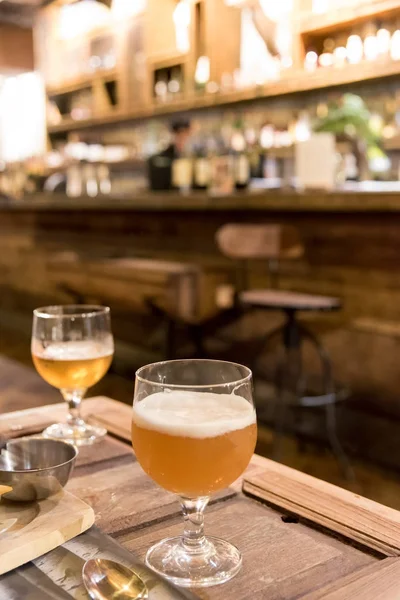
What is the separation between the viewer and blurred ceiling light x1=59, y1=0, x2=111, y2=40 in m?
7.42

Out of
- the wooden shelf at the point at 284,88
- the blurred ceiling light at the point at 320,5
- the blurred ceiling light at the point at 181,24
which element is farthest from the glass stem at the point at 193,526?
the blurred ceiling light at the point at 181,24

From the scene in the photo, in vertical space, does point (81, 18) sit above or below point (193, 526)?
above

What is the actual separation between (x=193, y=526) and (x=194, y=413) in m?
0.12

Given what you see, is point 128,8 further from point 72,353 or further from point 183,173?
point 72,353

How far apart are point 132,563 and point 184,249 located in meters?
Result: 3.50

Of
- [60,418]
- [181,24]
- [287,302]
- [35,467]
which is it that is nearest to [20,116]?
[181,24]

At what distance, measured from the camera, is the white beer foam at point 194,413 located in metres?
0.66

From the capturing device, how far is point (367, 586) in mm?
616

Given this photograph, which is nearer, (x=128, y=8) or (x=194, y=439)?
(x=194, y=439)

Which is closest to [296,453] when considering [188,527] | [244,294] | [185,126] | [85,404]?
[244,294]

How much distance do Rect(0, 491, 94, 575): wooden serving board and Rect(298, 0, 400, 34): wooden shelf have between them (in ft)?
14.1

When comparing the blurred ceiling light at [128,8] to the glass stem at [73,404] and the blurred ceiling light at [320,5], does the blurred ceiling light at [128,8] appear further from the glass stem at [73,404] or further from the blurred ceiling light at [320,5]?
the glass stem at [73,404]

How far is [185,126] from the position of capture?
545cm

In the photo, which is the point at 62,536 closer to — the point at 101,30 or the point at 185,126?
the point at 185,126
